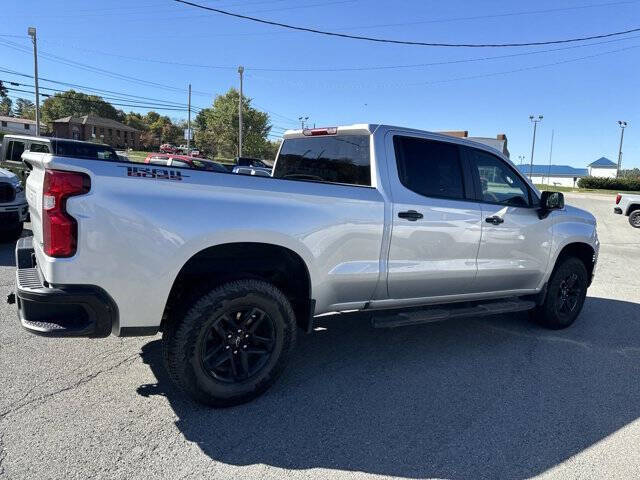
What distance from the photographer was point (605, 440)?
10.5 feet

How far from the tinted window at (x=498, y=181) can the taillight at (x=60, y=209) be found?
11.2 feet

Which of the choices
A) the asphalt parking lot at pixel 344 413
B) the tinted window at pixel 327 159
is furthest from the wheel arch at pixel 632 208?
the tinted window at pixel 327 159

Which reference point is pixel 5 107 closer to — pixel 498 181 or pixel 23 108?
pixel 23 108

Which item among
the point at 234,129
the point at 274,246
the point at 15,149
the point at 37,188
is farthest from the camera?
the point at 234,129

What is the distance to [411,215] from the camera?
396 centimetres

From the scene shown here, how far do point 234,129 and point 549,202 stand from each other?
216 ft

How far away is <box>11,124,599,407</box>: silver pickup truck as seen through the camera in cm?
281

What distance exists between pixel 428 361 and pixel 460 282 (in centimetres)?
77

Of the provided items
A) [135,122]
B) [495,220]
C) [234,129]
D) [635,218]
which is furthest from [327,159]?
[135,122]

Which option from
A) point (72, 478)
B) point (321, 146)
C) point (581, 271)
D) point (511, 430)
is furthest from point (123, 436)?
point (581, 271)

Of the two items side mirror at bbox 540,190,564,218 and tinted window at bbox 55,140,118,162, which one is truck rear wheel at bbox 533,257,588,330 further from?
tinted window at bbox 55,140,118,162

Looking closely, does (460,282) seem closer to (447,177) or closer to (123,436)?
(447,177)

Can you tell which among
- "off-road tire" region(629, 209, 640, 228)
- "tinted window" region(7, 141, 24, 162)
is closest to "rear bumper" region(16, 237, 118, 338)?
"tinted window" region(7, 141, 24, 162)

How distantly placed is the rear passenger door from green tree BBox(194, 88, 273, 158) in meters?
63.6
